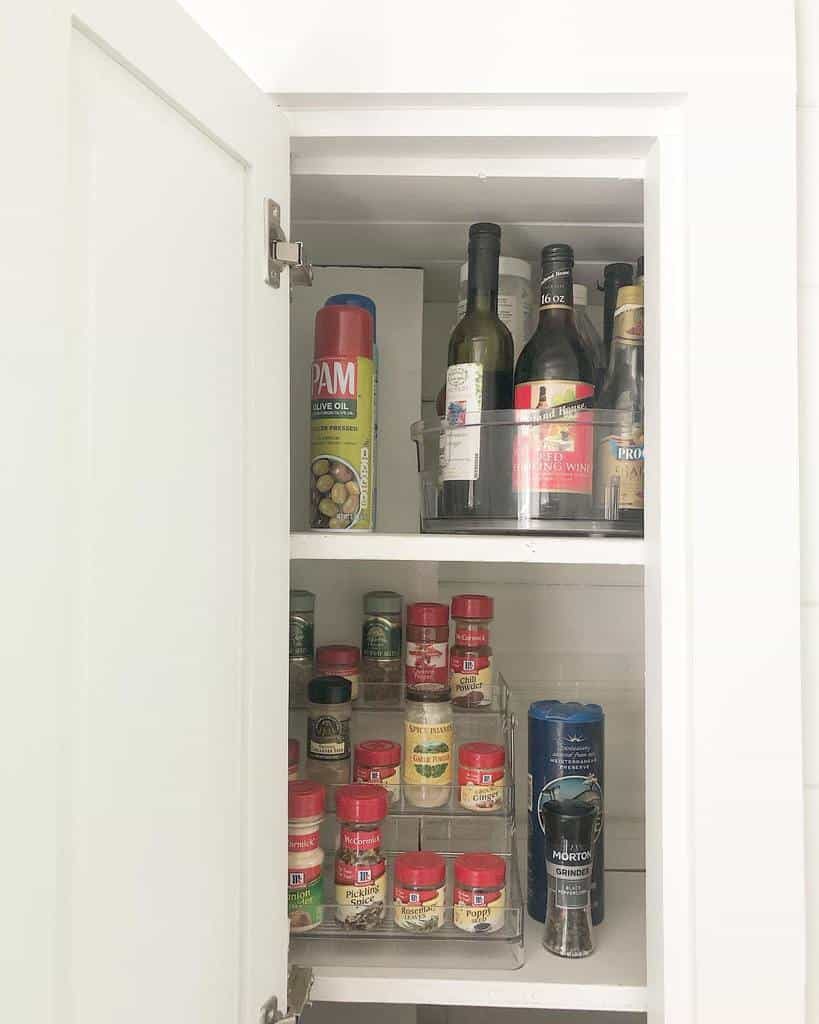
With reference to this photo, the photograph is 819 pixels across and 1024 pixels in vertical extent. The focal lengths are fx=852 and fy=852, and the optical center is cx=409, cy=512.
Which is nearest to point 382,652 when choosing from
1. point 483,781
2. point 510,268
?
point 483,781

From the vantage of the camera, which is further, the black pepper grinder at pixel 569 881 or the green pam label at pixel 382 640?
the green pam label at pixel 382 640

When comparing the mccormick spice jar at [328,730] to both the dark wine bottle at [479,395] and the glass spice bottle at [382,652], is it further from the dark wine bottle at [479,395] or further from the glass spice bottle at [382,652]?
the dark wine bottle at [479,395]

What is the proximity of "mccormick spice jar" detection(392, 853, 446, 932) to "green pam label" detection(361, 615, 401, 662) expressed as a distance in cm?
28

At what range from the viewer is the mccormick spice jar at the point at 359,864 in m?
0.93

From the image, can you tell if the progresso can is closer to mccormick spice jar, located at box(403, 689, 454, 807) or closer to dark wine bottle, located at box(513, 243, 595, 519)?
mccormick spice jar, located at box(403, 689, 454, 807)

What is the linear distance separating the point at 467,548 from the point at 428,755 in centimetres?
28

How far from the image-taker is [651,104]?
33.2 inches

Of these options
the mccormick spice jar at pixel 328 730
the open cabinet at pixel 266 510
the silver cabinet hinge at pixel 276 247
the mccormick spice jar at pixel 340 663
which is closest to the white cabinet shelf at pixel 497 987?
the open cabinet at pixel 266 510

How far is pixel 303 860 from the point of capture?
0.92 m

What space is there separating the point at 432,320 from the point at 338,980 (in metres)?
0.93

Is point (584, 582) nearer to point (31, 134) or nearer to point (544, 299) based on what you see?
point (544, 299)

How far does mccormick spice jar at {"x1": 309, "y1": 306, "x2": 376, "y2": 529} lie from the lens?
0.95 metres

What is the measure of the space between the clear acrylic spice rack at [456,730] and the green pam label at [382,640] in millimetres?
39

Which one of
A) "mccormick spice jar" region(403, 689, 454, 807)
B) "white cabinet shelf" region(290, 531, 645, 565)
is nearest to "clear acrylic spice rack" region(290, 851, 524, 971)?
"mccormick spice jar" region(403, 689, 454, 807)
